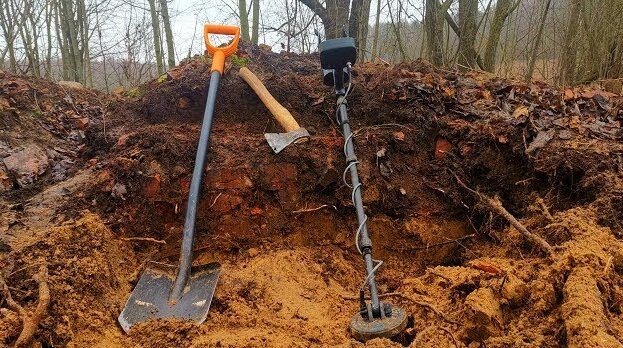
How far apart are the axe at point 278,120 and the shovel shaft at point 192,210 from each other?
408 millimetres

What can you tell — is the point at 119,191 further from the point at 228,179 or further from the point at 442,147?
the point at 442,147

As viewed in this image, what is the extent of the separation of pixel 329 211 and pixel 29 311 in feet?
5.94

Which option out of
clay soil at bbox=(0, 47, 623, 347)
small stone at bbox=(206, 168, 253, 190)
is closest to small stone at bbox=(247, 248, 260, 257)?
clay soil at bbox=(0, 47, 623, 347)

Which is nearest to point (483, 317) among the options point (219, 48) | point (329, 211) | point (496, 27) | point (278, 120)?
point (329, 211)

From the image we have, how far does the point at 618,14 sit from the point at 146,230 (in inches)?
214

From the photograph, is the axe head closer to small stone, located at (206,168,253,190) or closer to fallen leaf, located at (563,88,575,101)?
small stone, located at (206,168,253,190)

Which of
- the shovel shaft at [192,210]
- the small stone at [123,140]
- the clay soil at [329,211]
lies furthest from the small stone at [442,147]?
the small stone at [123,140]

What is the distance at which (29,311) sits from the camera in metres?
1.78

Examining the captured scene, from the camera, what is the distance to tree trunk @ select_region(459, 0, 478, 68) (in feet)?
17.7

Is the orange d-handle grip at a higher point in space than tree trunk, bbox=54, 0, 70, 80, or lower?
lower

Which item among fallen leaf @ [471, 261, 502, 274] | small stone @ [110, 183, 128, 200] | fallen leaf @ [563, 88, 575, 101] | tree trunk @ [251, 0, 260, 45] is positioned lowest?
fallen leaf @ [471, 261, 502, 274]

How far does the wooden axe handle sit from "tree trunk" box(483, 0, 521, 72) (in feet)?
11.6

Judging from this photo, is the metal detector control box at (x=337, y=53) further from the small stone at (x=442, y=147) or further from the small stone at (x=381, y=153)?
the small stone at (x=442, y=147)

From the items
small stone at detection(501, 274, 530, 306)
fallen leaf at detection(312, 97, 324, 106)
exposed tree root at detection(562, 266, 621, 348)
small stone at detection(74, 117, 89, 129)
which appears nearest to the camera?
exposed tree root at detection(562, 266, 621, 348)
